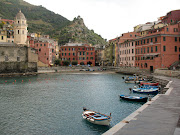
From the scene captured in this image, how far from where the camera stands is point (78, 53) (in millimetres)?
121312

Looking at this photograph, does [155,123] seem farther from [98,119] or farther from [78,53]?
[78,53]

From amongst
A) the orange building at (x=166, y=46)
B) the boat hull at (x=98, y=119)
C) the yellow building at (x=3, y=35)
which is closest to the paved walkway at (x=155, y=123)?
the boat hull at (x=98, y=119)

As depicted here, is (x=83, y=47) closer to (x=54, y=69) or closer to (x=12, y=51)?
(x=54, y=69)

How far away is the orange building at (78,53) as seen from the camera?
12169 cm

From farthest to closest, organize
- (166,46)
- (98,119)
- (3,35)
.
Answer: (3,35) → (166,46) → (98,119)

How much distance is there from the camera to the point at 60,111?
2770 cm

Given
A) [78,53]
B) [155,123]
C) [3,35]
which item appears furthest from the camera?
[78,53]

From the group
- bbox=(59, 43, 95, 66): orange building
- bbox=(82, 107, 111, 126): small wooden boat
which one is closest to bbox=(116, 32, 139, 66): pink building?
bbox=(59, 43, 95, 66): orange building

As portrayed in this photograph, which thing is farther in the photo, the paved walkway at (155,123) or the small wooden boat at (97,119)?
the small wooden boat at (97,119)

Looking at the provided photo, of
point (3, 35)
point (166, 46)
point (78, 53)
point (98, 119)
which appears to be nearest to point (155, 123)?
point (98, 119)

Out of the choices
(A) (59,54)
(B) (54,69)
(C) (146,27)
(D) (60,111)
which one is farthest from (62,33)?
(D) (60,111)

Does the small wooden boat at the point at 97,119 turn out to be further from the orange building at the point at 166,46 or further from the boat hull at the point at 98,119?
the orange building at the point at 166,46

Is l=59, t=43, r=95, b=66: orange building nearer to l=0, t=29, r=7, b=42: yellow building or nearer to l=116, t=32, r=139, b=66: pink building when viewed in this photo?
l=116, t=32, r=139, b=66: pink building

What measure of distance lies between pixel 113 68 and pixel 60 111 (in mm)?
76462
